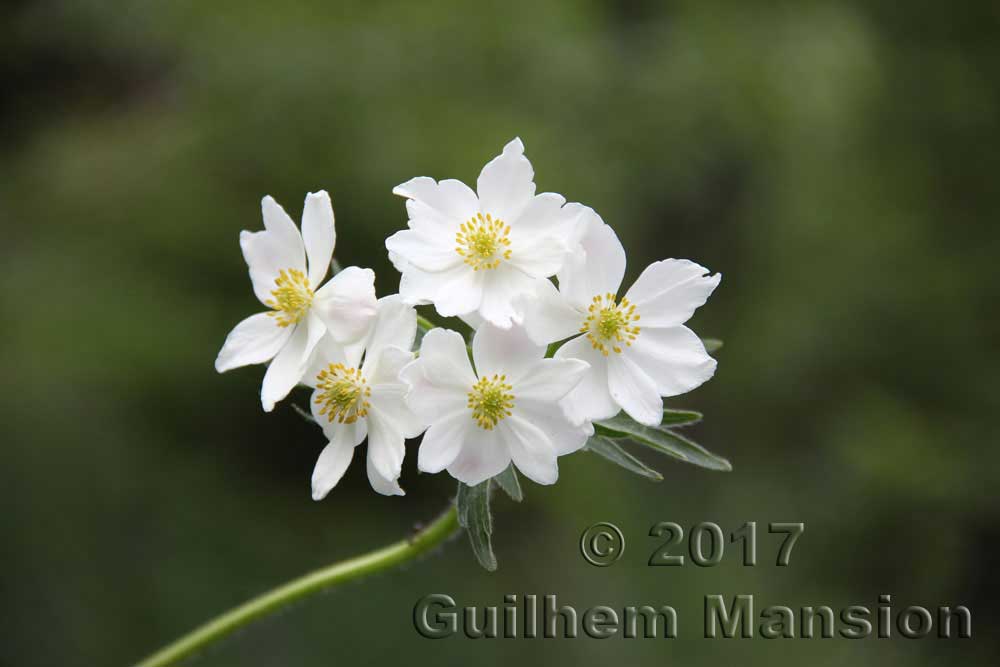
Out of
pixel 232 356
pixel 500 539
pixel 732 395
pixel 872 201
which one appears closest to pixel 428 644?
pixel 500 539

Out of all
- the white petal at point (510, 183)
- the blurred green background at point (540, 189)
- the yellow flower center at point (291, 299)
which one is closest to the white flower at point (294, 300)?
the yellow flower center at point (291, 299)

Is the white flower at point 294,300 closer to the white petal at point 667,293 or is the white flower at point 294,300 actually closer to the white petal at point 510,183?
the white petal at point 510,183

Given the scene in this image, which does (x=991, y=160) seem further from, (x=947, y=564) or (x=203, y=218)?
(x=203, y=218)

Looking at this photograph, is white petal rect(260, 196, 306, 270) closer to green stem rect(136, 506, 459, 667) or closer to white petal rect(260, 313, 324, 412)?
white petal rect(260, 313, 324, 412)

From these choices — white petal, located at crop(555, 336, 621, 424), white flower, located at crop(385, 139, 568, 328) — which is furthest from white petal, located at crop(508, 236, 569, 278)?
white petal, located at crop(555, 336, 621, 424)

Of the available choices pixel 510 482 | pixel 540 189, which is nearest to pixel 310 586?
pixel 510 482

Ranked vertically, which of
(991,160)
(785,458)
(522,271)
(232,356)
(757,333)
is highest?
(991,160)

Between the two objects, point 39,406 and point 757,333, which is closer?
point 39,406

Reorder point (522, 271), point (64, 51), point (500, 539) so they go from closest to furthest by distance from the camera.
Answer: point (522, 271)
point (500, 539)
point (64, 51)
